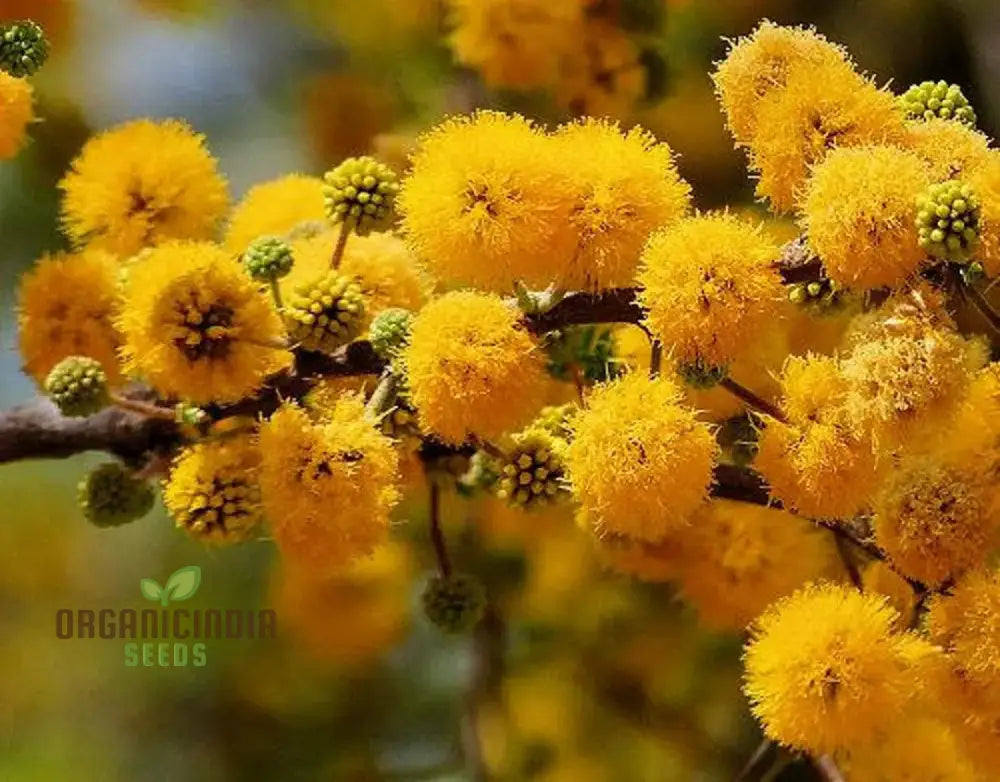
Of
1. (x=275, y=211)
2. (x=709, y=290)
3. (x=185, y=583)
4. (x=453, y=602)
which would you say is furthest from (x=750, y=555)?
(x=185, y=583)

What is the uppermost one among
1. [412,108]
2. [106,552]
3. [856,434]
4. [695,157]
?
[412,108]

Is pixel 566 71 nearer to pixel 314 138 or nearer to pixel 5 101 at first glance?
pixel 314 138

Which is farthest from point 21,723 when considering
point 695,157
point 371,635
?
point 695,157

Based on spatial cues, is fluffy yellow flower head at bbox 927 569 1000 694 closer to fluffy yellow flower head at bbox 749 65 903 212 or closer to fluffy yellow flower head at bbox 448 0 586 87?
fluffy yellow flower head at bbox 749 65 903 212

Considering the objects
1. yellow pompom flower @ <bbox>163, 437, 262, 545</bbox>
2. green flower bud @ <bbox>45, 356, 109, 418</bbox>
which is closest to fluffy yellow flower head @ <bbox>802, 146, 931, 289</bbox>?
yellow pompom flower @ <bbox>163, 437, 262, 545</bbox>

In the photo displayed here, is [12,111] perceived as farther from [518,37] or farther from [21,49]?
[518,37]
